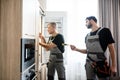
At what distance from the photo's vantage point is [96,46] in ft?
10.1

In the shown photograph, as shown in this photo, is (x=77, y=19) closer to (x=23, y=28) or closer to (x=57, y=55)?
(x=57, y=55)

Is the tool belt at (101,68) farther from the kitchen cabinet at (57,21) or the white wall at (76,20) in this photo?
the kitchen cabinet at (57,21)

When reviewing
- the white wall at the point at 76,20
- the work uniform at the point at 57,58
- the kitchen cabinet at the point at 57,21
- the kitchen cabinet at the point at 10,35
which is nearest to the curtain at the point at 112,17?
the white wall at the point at 76,20

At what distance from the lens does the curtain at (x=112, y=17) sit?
4.11 m

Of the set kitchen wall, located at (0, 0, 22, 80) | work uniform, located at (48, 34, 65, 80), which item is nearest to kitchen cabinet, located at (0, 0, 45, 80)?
kitchen wall, located at (0, 0, 22, 80)

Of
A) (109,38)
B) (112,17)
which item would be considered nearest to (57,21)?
(112,17)

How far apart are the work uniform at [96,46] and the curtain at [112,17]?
3.47ft

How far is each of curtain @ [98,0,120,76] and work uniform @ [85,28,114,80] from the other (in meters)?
1.06

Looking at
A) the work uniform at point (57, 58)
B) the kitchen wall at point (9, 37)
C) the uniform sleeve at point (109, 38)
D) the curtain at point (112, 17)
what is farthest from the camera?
the curtain at point (112, 17)

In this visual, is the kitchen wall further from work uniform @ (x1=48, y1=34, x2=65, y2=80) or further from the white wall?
the white wall

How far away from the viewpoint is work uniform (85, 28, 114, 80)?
118 inches

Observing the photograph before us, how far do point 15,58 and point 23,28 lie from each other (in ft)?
0.99

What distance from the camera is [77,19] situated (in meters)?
4.13

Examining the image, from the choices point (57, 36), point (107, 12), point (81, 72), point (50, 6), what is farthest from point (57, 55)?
point (107, 12)
